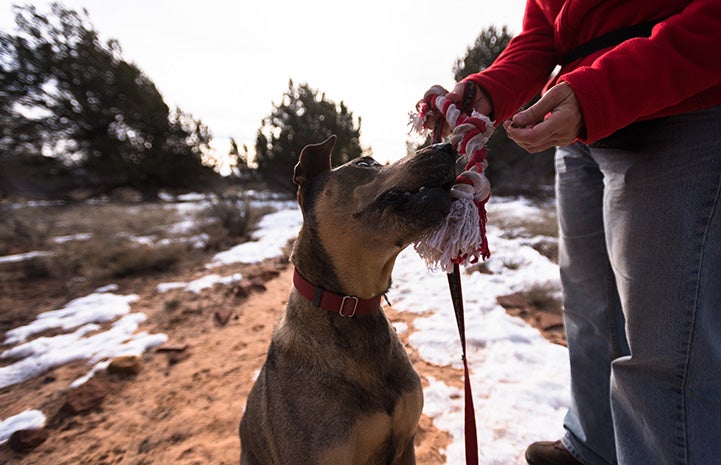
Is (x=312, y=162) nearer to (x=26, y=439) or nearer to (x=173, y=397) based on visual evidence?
(x=173, y=397)

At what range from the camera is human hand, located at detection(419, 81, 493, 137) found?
157cm

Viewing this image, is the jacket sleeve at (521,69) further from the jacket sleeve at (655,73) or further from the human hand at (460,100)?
the jacket sleeve at (655,73)

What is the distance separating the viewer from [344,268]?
5.31ft

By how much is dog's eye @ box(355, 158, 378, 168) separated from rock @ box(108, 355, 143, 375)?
3.30 meters

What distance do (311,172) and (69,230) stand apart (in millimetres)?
11925

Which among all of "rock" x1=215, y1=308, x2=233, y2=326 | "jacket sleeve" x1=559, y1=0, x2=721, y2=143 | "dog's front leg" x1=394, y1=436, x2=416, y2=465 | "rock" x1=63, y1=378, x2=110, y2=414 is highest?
"jacket sleeve" x1=559, y1=0, x2=721, y2=143

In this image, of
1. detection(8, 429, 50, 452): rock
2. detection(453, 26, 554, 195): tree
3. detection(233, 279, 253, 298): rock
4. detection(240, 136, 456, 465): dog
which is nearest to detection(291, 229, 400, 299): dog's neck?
detection(240, 136, 456, 465): dog

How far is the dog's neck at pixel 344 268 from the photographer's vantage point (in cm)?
160

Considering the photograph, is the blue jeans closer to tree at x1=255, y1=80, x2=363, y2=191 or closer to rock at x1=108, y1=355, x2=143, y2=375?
rock at x1=108, y1=355, x2=143, y2=375

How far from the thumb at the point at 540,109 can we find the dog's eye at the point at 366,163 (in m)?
0.87

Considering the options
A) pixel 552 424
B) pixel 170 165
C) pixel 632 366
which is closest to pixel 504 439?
pixel 552 424

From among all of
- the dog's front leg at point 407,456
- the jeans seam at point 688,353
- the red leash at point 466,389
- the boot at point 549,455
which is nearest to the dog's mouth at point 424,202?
the red leash at point 466,389

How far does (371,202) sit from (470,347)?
2526 mm

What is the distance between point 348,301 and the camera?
158 cm
